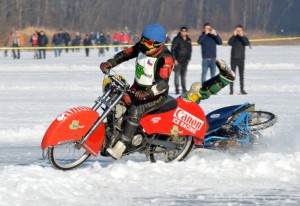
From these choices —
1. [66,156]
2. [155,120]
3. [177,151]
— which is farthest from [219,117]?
[66,156]

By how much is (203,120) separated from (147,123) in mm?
879

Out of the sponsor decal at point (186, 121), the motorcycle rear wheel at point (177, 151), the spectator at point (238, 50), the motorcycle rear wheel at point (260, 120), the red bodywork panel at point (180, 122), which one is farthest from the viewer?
the spectator at point (238, 50)

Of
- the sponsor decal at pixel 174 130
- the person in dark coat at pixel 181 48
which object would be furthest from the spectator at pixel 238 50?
the sponsor decal at pixel 174 130

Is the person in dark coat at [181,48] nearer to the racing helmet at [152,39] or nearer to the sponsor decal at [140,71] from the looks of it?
the sponsor decal at [140,71]

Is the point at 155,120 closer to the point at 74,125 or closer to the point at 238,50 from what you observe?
the point at 74,125

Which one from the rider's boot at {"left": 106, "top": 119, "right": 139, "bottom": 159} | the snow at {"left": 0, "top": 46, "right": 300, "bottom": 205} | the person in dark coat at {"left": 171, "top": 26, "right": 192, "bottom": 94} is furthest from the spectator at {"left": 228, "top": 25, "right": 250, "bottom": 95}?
the rider's boot at {"left": 106, "top": 119, "right": 139, "bottom": 159}

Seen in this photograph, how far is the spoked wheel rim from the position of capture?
9.11m

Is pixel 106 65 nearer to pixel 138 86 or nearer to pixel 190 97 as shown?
pixel 138 86

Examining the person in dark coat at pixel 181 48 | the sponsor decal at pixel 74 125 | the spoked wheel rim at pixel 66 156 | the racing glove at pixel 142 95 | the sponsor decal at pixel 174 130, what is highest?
the racing glove at pixel 142 95

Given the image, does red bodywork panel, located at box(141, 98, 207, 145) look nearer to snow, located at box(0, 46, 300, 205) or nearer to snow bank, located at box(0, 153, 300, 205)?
snow, located at box(0, 46, 300, 205)

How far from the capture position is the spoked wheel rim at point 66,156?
911cm

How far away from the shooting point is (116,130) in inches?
374

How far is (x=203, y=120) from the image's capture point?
33.1 ft

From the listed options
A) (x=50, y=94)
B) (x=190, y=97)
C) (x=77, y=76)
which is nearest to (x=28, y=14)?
(x=77, y=76)
